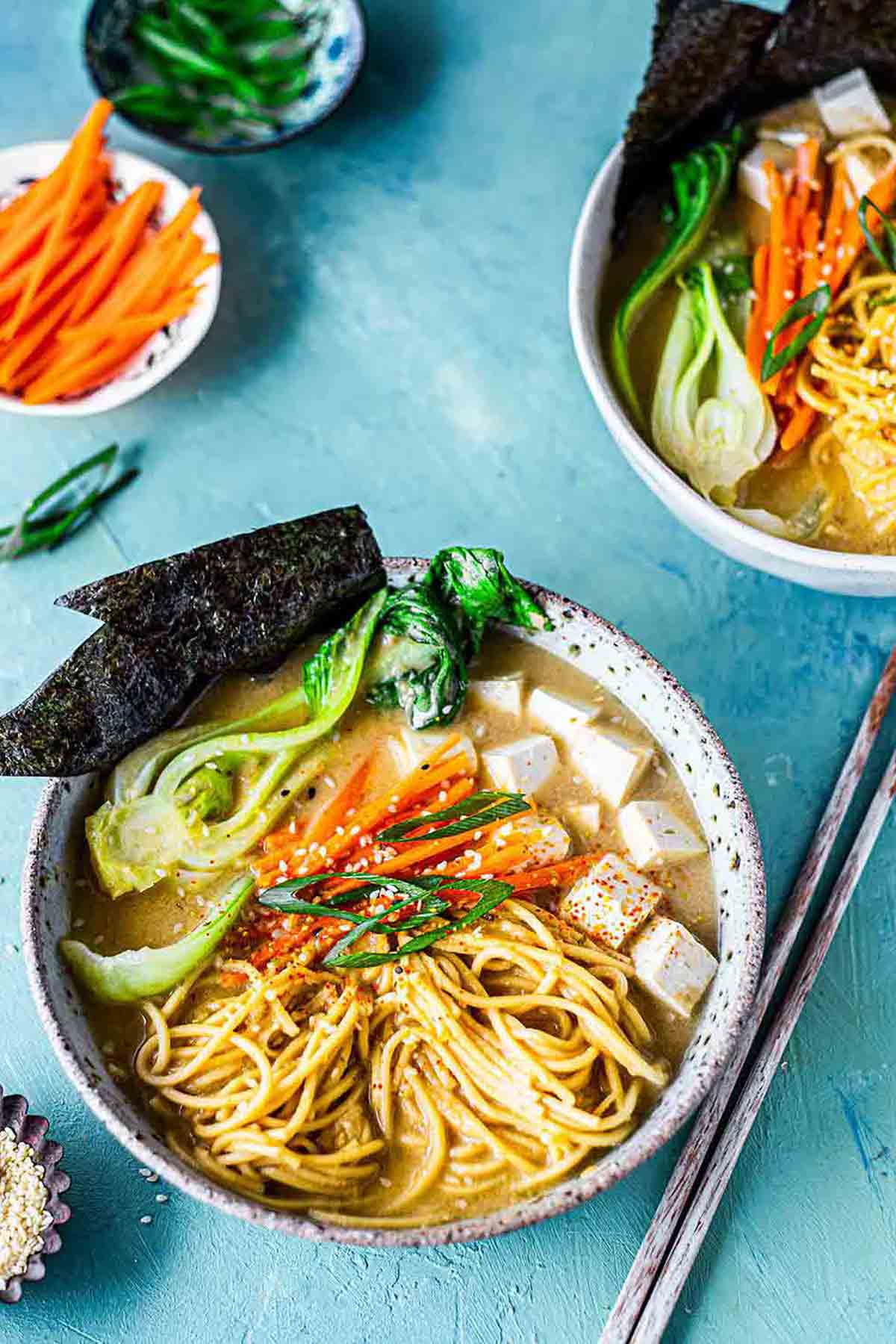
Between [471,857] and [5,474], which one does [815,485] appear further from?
[5,474]

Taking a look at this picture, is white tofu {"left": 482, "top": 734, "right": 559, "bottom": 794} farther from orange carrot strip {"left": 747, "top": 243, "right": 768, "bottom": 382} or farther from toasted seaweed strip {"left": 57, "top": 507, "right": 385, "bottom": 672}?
orange carrot strip {"left": 747, "top": 243, "right": 768, "bottom": 382}

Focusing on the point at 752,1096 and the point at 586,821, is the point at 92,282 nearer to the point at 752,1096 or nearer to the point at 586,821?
the point at 586,821

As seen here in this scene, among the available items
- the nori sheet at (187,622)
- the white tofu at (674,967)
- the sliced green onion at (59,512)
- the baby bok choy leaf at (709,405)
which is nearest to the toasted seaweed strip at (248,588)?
the nori sheet at (187,622)

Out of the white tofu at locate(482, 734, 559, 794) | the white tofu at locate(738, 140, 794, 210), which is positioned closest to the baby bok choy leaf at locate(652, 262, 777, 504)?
the white tofu at locate(738, 140, 794, 210)

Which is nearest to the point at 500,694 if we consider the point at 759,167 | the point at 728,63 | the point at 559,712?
the point at 559,712

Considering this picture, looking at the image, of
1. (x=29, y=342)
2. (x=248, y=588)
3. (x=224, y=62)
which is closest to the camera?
(x=248, y=588)

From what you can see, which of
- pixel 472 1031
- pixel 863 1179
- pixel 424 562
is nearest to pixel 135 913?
pixel 472 1031
